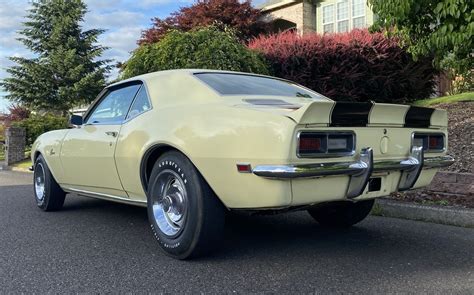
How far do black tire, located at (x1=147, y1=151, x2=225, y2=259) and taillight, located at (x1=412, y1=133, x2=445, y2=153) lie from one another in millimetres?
1723

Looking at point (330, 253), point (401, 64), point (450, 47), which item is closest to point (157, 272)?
point (330, 253)

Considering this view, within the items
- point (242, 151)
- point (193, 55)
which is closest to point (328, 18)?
point (193, 55)

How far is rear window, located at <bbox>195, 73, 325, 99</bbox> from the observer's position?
4.29 metres

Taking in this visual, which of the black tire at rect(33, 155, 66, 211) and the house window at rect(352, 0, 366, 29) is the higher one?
the house window at rect(352, 0, 366, 29)

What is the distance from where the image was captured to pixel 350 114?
3500mm

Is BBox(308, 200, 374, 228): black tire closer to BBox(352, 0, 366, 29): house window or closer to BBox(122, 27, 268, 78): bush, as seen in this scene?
BBox(122, 27, 268, 78): bush

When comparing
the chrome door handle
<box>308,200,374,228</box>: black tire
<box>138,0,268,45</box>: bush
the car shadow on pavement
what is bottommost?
the car shadow on pavement

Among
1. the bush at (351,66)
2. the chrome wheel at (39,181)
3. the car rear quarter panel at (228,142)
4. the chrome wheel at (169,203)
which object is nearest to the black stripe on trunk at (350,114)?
the car rear quarter panel at (228,142)

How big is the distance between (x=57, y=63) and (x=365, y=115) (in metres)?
26.6

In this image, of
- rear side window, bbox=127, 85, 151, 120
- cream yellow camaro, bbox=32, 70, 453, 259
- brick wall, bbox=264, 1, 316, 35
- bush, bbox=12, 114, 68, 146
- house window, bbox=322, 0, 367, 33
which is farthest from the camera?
brick wall, bbox=264, 1, 316, 35

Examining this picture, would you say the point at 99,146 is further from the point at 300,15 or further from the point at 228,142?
the point at 300,15

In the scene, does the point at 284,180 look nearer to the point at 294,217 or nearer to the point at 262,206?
the point at 262,206

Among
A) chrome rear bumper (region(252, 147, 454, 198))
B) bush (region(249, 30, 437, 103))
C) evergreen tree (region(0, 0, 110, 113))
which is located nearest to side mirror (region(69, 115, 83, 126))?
chrome rear bumper (region(252, 147, 454, 198))

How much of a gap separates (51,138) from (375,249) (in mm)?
4036
